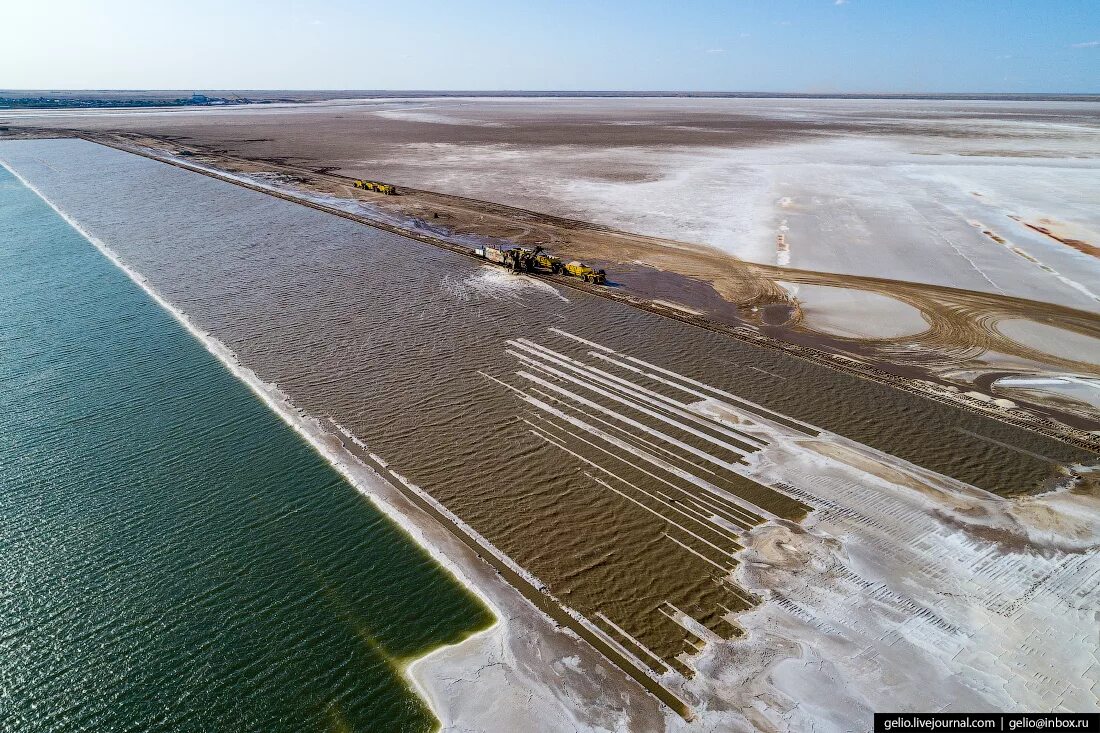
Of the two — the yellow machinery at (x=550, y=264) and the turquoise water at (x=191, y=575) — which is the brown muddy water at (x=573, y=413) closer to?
the yellow machinery at (x=550, y=264)

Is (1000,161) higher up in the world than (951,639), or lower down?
higher up

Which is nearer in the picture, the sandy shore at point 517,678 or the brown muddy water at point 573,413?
the sandy shore at point 517,678

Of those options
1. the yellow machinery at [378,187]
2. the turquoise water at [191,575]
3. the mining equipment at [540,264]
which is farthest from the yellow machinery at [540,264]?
the yellow machinery at [378,187]

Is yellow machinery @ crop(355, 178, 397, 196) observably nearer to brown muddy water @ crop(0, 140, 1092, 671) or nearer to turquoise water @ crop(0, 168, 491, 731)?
brown muddy water @ crop(0, 140, 1092, 671)

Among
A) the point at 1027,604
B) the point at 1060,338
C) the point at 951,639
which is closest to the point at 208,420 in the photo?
the point at 951,639

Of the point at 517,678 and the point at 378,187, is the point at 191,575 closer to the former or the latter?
the point at 517,678

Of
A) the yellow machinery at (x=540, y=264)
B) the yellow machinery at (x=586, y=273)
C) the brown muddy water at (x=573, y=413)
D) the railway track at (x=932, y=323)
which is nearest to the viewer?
the brown muddy water at (x=573, y=413)

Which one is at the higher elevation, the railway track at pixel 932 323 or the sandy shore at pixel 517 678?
the railway track at pixel 932 323

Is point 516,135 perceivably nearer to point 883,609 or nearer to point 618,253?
point 618,253
